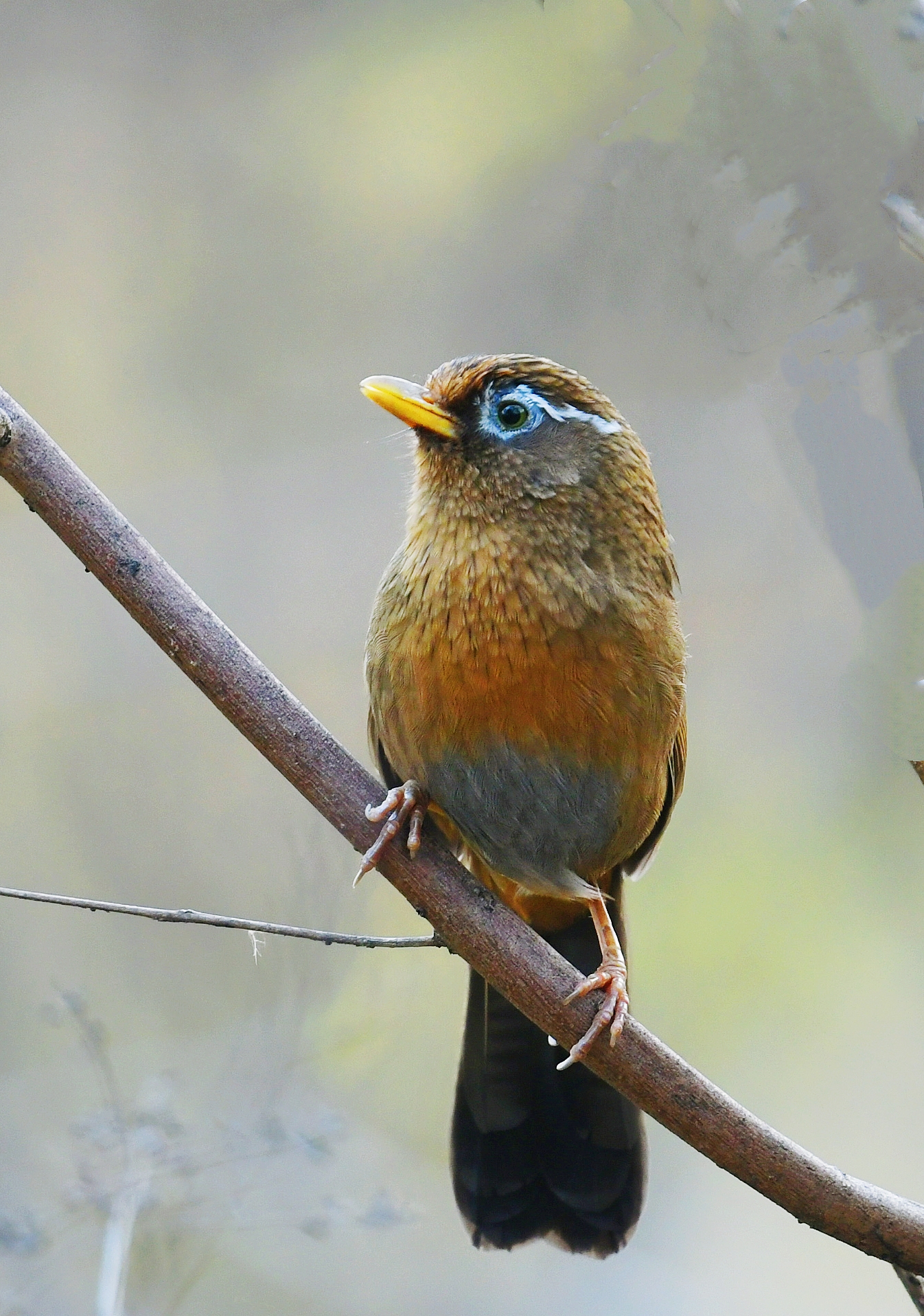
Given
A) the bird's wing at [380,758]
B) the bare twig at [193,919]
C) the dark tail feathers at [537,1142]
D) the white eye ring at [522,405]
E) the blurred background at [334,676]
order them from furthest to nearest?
the blurred background at [334,676], the dark tail feathers at [537,1142], the bird's wing at [380,758], the white eye ring at [522,405], the bare twig at [193,919]

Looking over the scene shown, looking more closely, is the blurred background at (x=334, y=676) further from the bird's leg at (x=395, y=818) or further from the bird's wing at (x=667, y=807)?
the bird's leg at (x=395, y=818)

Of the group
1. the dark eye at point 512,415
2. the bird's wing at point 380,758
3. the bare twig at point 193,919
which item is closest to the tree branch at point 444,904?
the bare twig at point 193,919

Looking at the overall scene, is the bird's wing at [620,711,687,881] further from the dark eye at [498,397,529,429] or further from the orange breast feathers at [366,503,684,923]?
the dark eye at [498,397,529,429]

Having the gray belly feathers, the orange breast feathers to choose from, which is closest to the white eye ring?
the orange breast feathers

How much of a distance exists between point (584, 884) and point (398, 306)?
1809 mm

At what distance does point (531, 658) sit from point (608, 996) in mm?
533

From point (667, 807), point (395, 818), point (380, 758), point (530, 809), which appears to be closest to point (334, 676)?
point (380, 758)

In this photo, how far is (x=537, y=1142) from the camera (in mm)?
2428

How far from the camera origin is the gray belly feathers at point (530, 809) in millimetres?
2043

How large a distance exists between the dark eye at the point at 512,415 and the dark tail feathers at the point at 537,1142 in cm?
102

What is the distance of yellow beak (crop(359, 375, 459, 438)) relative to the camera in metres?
2.03

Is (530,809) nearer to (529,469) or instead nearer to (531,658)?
(531,658)

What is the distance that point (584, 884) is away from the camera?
229 cm

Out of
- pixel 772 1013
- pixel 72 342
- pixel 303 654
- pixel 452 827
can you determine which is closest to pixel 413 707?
pixel 452 827
